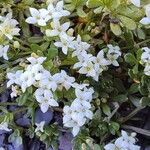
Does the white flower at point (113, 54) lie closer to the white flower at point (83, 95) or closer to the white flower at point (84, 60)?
the white flower at point (84, 60)

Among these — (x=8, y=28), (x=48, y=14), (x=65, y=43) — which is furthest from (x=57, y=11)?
(x=8, y=28)

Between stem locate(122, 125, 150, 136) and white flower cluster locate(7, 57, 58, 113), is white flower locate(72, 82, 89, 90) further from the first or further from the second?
stem locate(122, 125, 150, 136)

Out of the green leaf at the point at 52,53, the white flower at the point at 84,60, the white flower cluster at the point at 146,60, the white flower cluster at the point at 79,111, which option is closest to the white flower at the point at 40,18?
the green leaf at the point at 52,53

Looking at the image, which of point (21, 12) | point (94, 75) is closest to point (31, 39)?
point (21, 12)

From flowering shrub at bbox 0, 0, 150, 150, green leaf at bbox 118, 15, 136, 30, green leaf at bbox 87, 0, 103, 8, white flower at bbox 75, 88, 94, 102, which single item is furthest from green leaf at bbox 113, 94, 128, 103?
green leaf at bbox 87, 0, 103, 8

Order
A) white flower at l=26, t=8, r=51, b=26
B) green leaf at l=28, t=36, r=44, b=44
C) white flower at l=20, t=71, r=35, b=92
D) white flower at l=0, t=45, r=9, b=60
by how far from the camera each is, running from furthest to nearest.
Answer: green leaf at l=28, t=36, r=44, b=44 < white flower at l=0, t=45, r=9, b=60 < white flower at l=26, t=8, r=51, b=26 < white flower at l=20, t=71, r=35, b=92

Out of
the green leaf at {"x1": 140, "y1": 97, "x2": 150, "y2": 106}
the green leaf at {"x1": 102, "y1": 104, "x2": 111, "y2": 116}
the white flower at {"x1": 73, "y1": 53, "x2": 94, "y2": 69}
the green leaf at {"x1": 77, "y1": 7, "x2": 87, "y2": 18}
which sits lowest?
the green leaf at {"x1": 102, "y1": 104, "x2": 111, "y2": 116}

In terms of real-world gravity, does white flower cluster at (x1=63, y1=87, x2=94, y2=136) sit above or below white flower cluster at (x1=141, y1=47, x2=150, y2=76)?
below

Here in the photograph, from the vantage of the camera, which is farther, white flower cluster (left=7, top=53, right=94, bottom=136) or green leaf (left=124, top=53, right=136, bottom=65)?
green leaf (left=124, top=53, right=136, bottom=65)

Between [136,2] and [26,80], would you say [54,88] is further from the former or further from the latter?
[136,2]
